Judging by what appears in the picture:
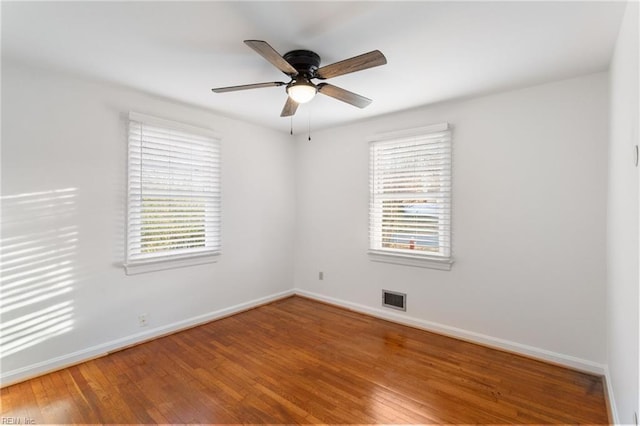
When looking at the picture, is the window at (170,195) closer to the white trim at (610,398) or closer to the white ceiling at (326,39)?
the white ceiling at (326,39)

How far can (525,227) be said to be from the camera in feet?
9.20

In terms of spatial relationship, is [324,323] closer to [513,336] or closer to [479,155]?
[513,336]

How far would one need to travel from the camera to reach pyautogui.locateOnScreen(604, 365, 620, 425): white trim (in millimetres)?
1899

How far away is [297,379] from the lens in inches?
94.4

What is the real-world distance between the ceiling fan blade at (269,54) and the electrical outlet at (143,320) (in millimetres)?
2770

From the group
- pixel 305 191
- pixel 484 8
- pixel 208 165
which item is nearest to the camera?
pixel 484 8

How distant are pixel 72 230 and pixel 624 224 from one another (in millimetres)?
4020

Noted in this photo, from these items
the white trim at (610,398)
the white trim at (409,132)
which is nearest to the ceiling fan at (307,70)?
the white trim at (409,132)

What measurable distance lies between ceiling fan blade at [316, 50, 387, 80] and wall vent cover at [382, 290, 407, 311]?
2.61m

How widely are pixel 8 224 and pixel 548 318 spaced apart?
14.9 feet

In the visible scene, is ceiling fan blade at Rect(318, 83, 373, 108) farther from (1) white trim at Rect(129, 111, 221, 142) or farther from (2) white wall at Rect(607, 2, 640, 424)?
(1) white trim at Rect(129, 111, 221, 142)

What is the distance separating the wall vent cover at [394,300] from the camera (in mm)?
3586

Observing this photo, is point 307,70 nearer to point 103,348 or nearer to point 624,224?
point 624,224

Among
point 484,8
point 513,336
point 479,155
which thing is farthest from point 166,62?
point 513,336
